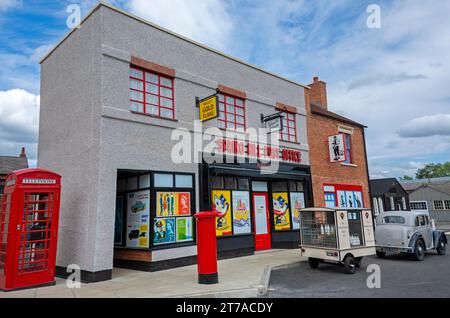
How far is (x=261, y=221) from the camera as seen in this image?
47.1 ft

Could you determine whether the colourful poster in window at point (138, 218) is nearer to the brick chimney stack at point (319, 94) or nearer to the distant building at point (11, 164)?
the brick chimney stack at point (319, 94)

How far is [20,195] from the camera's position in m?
7.89

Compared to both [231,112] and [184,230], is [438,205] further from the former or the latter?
[184,230]

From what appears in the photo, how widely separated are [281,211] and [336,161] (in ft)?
14.7

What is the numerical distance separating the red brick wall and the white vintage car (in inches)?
155

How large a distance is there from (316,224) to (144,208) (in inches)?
211

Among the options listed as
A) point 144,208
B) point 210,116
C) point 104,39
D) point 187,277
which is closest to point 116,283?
point 187,277

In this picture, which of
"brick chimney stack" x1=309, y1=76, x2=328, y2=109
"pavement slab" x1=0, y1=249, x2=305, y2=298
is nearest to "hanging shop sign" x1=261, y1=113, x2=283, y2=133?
"pavement slab" x1=0, y1=249, x2=305, y2=298

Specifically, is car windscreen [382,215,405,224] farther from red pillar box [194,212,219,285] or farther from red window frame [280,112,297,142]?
red pillar box [194,212,219,285]

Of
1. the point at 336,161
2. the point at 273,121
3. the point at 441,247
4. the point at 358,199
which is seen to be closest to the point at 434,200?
the point at 358,199

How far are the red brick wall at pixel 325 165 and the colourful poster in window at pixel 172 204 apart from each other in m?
7.49

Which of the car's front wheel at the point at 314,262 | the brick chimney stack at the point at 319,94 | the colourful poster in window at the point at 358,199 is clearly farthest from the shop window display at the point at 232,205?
the brick chimney stack at the point at 319,94

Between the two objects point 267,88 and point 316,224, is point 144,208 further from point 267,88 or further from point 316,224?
point 267,88
